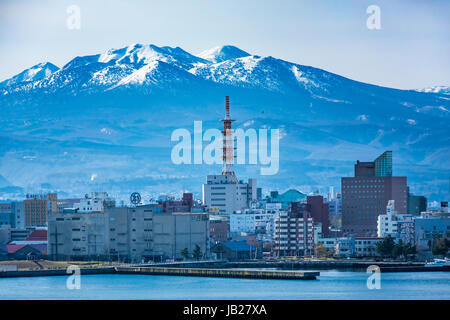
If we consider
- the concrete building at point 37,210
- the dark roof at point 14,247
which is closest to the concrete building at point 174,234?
the dark roof at point 14,247

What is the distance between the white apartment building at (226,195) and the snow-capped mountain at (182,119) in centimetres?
4445

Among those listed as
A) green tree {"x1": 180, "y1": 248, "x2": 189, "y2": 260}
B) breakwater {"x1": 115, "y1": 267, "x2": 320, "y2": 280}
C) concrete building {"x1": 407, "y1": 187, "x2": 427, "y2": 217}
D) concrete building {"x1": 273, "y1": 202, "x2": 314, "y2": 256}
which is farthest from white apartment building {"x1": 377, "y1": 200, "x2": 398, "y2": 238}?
breakwater {"x1": 115, "y1": 267, "x2": 320, "y2": 280}

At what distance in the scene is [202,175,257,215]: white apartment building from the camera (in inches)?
2140

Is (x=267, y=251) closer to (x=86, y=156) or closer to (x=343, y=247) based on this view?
(x=343, y=247)

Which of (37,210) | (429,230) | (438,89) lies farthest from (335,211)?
(438,89)

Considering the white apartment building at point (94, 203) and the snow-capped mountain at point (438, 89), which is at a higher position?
the snow-capped mountain at point (438, 89)

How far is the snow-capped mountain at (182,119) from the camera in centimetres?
10781

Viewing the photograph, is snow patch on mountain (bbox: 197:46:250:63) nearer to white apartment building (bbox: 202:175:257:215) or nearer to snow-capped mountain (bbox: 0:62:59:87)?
snow-capped mountain (bbox: 0:62:59:87)

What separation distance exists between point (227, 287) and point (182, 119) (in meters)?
99.1

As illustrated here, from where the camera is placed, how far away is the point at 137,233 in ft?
110

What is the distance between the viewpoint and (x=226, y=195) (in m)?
54.8

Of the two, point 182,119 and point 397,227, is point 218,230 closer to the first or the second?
point 397,227

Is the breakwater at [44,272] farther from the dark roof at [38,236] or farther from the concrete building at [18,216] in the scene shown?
the concrete building at [18,216]
